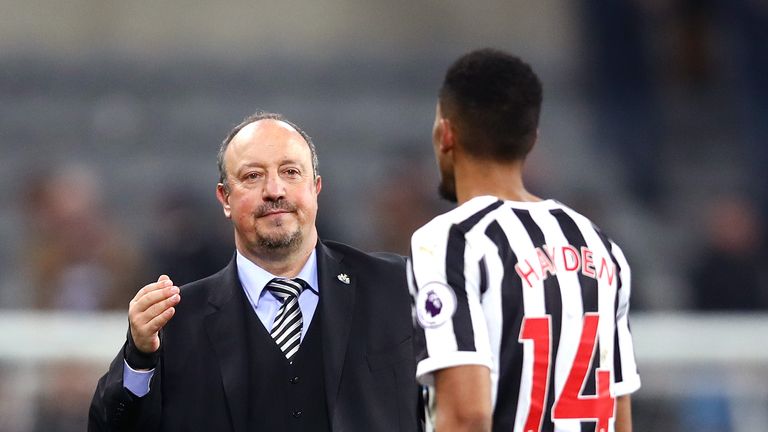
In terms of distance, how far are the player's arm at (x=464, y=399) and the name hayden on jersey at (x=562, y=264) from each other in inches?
10.4

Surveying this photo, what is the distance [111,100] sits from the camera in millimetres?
11922

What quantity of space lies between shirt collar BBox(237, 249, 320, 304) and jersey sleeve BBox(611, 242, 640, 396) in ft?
2.77

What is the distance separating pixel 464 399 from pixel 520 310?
26 centimetres

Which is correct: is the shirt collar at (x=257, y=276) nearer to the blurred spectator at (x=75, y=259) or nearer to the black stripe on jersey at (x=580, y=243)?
the black stripe on jersey at (x=580, y=243)

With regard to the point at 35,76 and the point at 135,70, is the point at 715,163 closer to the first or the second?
the point at 135,70

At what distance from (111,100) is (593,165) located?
4200mm

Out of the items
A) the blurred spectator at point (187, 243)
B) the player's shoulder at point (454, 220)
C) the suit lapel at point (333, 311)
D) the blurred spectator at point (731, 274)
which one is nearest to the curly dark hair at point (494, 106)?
the player's shoulder at point (454, 220)

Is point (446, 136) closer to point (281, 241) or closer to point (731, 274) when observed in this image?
point (281, 241)

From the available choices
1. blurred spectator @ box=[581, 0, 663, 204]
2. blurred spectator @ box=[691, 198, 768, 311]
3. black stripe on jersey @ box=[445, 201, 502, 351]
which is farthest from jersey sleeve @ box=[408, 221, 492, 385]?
blurred spectator @ box=[581, 0, 663, 204]

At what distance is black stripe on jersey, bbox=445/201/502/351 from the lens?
3098mm

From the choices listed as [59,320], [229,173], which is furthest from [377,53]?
[229,173]

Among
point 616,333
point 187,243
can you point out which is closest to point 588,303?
point 616,333

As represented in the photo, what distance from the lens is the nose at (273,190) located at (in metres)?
3.64

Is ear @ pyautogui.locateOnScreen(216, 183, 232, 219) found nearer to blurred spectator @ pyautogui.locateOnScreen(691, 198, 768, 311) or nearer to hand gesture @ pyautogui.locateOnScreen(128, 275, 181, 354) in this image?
hand gesture @ pyautogui.locateOnScreen(128, 275, 181, 354)
